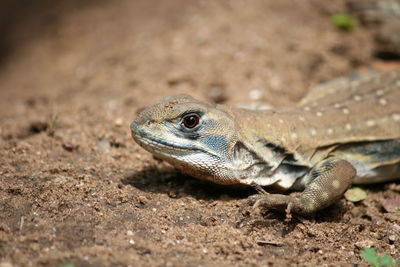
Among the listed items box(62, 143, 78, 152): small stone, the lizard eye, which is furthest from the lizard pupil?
box(62, 143, 78, 152): small stone

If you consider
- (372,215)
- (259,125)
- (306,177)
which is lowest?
(372,215)

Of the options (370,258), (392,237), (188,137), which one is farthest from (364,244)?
(188,137)

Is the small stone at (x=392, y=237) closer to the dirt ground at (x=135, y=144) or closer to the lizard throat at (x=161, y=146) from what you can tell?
the dirt ground at (x=135, y=144)

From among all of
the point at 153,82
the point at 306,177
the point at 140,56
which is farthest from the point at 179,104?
the point at 140,56

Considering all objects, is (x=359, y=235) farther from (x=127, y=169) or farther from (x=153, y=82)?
(x=153, y=82)

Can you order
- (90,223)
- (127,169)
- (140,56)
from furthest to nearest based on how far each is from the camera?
(140,56) < (127,169) < (90,223)

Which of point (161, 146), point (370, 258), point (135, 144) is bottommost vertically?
Result: point (135, 144)

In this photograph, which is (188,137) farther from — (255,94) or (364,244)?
(255,94)

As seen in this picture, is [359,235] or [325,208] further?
[325,208]
